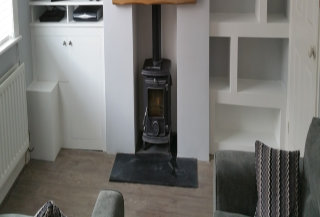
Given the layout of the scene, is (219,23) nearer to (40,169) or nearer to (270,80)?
(270,80)

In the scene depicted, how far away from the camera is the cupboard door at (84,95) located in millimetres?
4188

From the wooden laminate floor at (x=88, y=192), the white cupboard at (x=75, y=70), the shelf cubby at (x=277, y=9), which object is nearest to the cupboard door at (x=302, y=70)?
the shelf cubby at (x=277, y=9)

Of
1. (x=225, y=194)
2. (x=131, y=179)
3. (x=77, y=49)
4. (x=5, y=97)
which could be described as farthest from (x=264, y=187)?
(x=77, y=49)

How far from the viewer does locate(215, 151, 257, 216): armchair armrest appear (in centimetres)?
265

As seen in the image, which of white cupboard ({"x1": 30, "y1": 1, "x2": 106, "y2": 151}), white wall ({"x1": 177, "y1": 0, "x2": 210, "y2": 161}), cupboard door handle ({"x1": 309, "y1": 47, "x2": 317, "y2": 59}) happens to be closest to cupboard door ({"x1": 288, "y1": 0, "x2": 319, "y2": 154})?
cupboard door handle ({"x1": 309, "y1": 47, "x2": 317, "y2": 59})

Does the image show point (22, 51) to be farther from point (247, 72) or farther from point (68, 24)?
point (247, 72)

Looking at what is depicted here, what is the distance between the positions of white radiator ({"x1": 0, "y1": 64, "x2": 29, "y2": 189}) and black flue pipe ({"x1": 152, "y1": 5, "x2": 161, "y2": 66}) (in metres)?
1.03

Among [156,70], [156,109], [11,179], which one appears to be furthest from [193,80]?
[11,179]

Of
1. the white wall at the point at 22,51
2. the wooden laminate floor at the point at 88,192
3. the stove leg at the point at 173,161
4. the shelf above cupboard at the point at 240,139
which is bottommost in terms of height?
the wooden laminate floor at the point at 88,192

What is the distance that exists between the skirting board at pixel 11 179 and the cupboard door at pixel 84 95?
493mm

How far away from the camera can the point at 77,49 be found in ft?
13.8

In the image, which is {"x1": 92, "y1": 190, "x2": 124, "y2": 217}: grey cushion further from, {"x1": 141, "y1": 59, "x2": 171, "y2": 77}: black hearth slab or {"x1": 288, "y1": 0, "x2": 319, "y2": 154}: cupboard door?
{"x1": 141, "y1": 59, "x2": 171, "y2": 77}: black hearth slab

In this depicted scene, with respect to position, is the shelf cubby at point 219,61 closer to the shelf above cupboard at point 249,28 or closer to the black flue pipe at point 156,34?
→ the shelf above cupboard at point 249,28

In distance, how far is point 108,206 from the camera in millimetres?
2348
